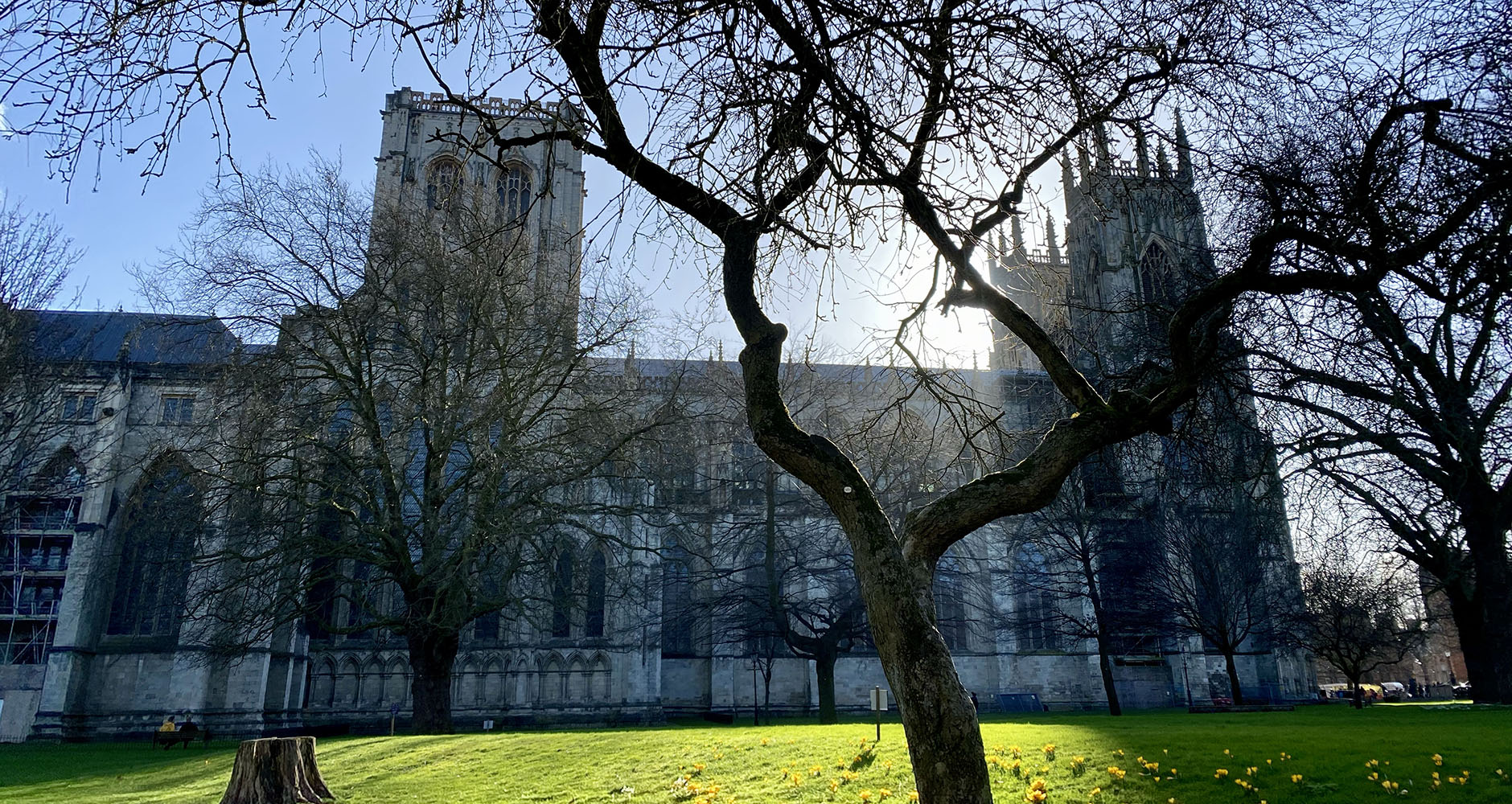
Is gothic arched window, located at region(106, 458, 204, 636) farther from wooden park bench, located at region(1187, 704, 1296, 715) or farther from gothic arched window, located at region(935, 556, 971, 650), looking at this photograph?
wooden park bench, located at region(1187, 704, 1296, 715)

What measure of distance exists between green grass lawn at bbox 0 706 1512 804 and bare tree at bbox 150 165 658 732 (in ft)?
11.2

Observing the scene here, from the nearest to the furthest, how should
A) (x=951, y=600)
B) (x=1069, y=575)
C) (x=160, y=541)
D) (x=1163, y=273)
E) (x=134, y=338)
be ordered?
(x=1163, y=273) < (x=134, y=338) < (x=160, y=541) < (x=1069, y=575) < (x=951, y=600)

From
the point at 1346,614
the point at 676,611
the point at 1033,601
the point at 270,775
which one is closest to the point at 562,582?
the point at 270,775

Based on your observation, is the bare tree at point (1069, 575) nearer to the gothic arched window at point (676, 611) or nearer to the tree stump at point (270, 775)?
the gothic arched window at point (676, 611)

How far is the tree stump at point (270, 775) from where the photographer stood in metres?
8.54

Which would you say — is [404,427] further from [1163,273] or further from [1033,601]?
[1033,601]

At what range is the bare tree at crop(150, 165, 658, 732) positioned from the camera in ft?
53.5

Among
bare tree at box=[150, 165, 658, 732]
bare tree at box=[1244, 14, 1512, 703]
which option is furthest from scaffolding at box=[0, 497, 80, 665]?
bare tree at box=[1244, 14, 1512, 703]

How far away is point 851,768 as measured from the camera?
8.90 meters

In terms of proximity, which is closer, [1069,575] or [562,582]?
[562,582]

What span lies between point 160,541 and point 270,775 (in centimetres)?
1784

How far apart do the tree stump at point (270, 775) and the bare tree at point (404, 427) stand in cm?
687

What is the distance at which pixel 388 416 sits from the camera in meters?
18.7

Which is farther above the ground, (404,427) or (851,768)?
(404,427)
